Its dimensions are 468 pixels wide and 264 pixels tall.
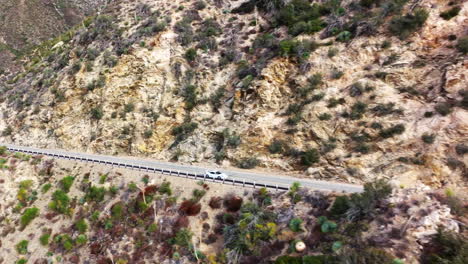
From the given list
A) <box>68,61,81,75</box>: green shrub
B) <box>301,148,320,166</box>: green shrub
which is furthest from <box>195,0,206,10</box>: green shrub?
<box>301,148,320,166</box>: green shrub

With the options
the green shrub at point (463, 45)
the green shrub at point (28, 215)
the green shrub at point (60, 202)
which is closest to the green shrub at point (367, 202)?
the green shrub at point (463, 45)

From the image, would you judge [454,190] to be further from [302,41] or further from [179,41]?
[179,41]

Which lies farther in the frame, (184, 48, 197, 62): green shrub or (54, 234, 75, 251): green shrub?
(184, 48, 197, 62): green shrub

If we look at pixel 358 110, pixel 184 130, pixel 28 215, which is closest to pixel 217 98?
pixel 184 130

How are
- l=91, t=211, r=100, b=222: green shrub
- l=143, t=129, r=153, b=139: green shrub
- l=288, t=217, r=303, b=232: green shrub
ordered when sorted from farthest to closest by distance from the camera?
l=143, t=129, r=153, b=139: green shrub → l=91, t=211, r=100, b=222: green shrub → l=288, t=217, r=303, b=232: green shrub

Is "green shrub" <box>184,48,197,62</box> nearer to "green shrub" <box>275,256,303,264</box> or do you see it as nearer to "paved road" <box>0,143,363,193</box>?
"paved road" <box>0,143,363,193</box>

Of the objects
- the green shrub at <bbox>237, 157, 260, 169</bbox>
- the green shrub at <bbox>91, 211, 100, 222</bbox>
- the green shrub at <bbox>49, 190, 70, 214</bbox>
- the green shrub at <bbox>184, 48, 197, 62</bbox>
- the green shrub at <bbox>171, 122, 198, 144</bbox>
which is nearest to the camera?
the green shrub at <bbox>91, 211, 100, 222</bbox>
